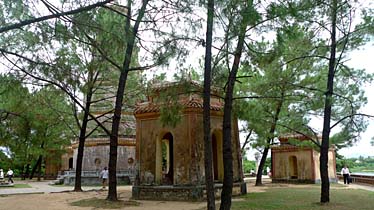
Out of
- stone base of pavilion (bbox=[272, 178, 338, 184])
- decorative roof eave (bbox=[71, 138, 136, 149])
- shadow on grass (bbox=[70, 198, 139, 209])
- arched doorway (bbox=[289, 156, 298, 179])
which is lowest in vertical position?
shadow on grass (bbox=[70, 198, 139, 209])

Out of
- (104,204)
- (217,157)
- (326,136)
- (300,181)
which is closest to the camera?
(326,136)

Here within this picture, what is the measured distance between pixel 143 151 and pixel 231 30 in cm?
729

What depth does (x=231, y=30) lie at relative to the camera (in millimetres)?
8625

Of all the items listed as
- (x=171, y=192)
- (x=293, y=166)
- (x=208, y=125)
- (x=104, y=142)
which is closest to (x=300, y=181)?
(x=293, y=166)

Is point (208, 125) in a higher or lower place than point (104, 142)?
lower

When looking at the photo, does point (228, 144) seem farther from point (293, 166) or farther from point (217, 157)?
point (293, 166)

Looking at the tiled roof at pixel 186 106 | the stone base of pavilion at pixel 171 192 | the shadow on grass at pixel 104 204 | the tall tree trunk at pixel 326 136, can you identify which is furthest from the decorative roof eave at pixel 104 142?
the tall tree trunk at pixel 326 136

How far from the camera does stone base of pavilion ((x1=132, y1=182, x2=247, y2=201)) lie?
42.3 ft

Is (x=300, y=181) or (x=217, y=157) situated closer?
(x=217, y=157)

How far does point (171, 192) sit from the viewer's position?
43.2 feet

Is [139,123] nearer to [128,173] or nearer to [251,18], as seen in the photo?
[251,18]

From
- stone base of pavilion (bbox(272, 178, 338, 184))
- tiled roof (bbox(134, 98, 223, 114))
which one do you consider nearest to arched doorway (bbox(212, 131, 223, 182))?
tiled roof (bbox(134, 98, 223, 114))

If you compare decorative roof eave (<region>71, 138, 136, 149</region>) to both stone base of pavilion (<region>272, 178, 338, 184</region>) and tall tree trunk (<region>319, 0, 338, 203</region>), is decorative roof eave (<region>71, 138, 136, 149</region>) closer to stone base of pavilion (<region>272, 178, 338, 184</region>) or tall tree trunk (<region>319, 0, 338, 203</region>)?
stone base of pavilion (<region>272, 178, 338, 184</region>)

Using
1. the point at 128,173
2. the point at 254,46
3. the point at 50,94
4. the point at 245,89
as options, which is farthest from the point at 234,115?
the point at 128,173
